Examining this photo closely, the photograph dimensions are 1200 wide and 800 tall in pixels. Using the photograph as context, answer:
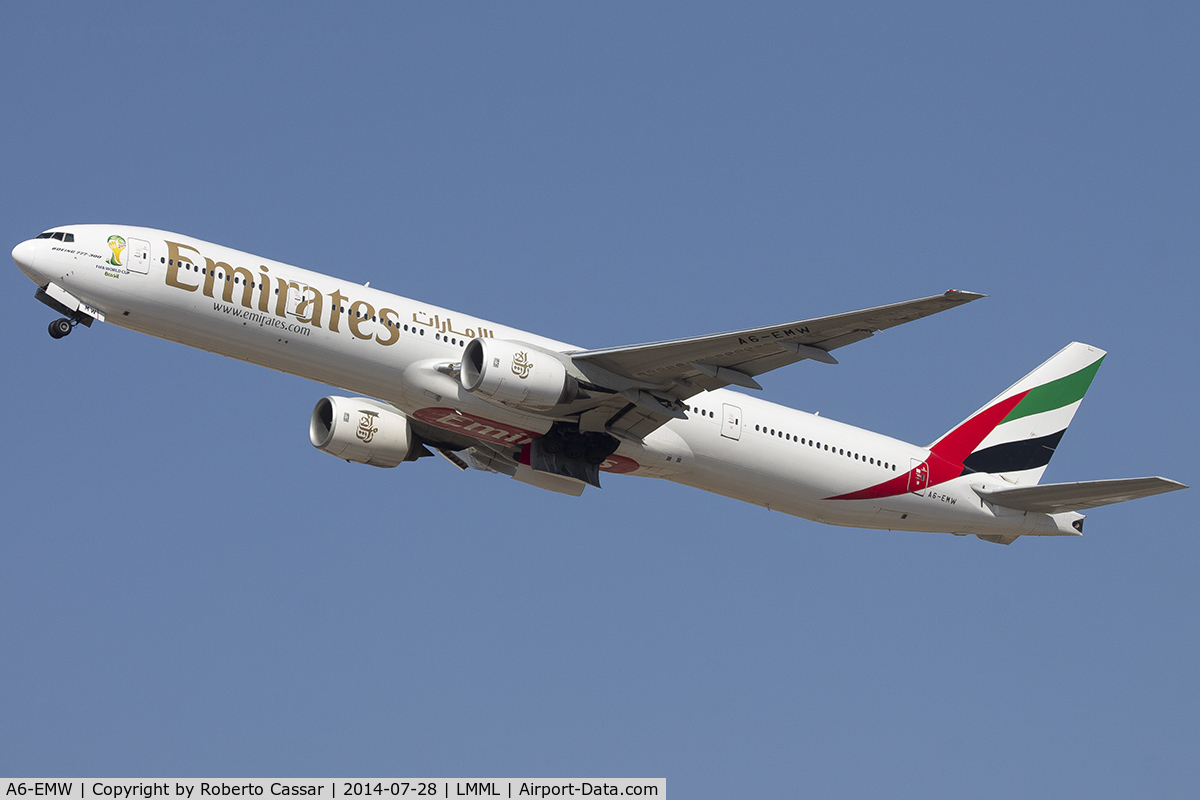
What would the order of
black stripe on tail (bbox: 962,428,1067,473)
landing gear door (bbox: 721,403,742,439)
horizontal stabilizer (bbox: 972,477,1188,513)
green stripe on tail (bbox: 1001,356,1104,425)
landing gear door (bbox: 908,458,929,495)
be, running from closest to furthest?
horizontal stabilizer (bbox: 972,477,1188,513) → landing gear door (bbox: 721,403,742,439) → landing gear door (bbox: 908,458,929,495) → black stripe on tail (bbox: 962,428,1067,473) → green stripe on tail (bbox: 1001,356,1104,425)

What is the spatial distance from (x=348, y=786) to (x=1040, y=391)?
79.4 feet

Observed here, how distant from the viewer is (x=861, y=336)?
31062 millimetres

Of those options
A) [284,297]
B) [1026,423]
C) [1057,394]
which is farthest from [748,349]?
[1057,394]

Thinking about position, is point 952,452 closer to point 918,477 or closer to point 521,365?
point 918,477

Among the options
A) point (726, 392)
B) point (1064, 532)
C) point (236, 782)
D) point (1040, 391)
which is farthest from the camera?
point (1040, 391)

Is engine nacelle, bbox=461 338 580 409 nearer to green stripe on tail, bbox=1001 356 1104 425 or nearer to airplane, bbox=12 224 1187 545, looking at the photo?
airplane, bbox=12 224 1187 545

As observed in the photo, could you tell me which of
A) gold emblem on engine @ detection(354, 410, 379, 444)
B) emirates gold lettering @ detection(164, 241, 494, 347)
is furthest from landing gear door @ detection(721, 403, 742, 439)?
gold emblem on engine @ detection(354, 410, 379, 444)

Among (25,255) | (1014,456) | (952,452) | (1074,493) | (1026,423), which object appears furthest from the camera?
(1026,423)

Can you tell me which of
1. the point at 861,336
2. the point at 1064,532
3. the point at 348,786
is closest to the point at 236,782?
the point at 348,786

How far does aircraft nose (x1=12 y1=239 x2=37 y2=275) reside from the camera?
104 ft

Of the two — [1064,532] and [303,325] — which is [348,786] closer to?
[303,325]
